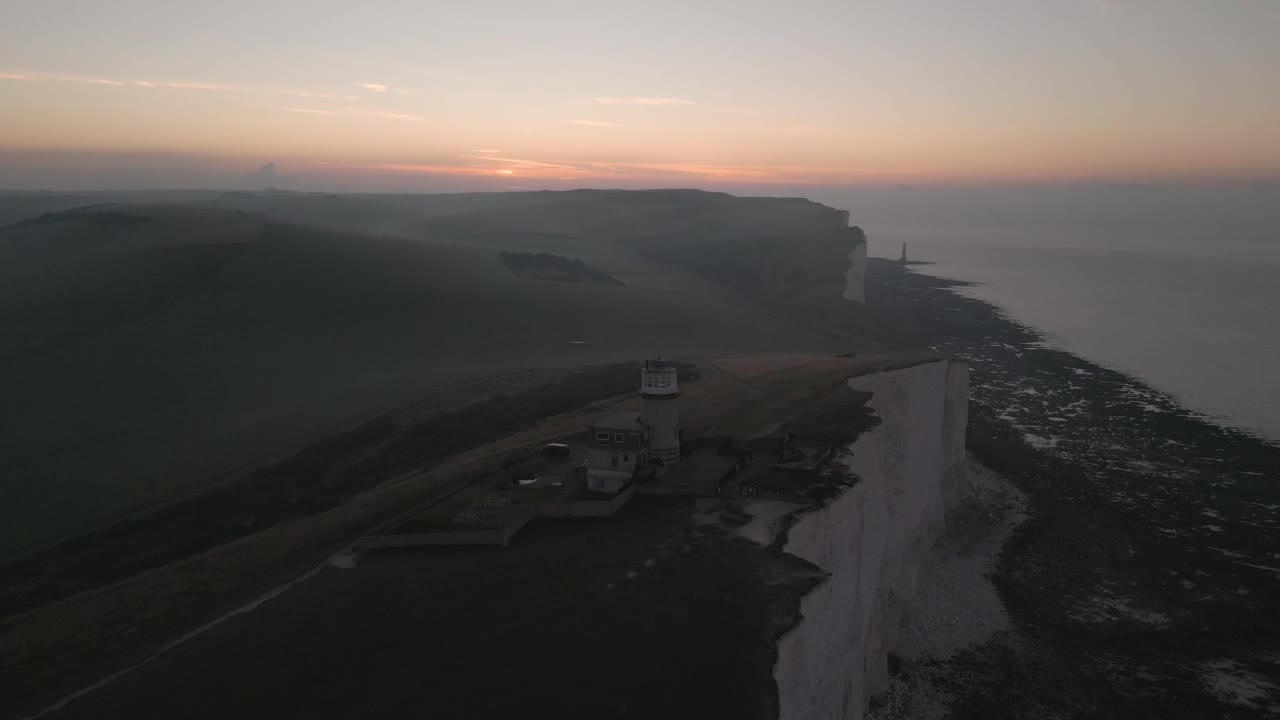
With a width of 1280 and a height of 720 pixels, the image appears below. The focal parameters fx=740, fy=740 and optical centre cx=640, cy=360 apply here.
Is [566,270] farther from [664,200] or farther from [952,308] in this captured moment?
[664,200]

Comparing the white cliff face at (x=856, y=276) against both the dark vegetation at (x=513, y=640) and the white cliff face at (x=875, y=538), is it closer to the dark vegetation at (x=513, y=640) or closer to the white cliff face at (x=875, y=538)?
the white cliff face at (x=875, y=538)

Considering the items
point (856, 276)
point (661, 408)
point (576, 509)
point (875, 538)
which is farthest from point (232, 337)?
point (856, 276)

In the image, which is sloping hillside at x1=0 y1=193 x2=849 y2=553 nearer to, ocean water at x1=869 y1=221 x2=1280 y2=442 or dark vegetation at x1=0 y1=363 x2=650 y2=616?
dark vegetation at x1=0 y1=363 x2=650 y2=616

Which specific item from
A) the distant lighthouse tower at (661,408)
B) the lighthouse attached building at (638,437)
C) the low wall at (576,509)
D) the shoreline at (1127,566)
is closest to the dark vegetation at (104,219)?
the lighthouse attached building at (638,437)

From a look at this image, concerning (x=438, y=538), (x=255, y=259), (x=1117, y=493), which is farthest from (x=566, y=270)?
(x=438, y=538)

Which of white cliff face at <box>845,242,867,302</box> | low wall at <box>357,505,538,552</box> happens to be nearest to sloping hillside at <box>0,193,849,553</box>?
low wall at <box>357,505,538,552</box>

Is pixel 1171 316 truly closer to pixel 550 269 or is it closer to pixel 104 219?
pixel 550 269
